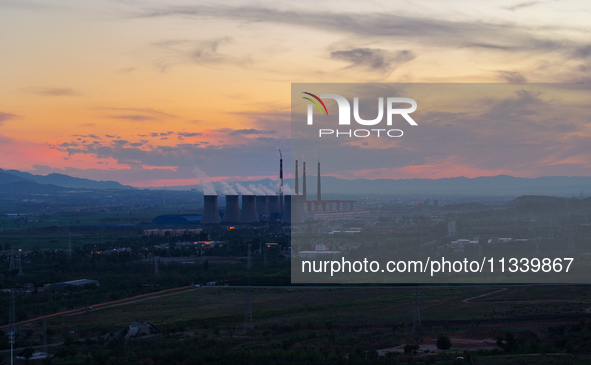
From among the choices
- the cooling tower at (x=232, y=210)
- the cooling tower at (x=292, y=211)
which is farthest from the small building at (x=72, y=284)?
the cooling tower at (x=232, y=210)

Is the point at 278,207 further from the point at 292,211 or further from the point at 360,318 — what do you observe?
the point at 360,318

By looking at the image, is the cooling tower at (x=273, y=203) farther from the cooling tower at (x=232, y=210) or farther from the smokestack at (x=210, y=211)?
the smokestack at (x=210, y=211)

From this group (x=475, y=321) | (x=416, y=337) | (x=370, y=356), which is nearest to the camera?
(x=370, y=356)

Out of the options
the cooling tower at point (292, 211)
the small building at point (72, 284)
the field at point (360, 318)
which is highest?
the cooling tower at point (292, 211)

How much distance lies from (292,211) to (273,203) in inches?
753

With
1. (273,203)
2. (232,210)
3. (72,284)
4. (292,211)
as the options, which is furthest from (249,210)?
(72,284)

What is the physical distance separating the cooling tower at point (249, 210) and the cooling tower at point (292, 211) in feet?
13.2

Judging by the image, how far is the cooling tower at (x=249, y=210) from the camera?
8881 centimetres

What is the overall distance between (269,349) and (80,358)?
617 centimetres

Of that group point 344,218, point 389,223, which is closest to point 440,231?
point 389,223

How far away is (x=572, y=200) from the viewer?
3334 inches

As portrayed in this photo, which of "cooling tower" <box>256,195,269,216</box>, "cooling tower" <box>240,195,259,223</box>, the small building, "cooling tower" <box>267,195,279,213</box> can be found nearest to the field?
the small building

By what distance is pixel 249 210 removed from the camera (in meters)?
89.7

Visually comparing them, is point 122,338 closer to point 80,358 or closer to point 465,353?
point 80,358
